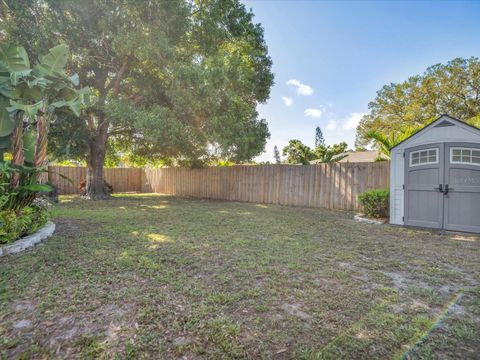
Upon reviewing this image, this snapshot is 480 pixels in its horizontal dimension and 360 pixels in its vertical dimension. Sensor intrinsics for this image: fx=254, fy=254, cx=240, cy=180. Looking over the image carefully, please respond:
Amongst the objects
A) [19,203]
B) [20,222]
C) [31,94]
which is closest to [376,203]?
[20,222]

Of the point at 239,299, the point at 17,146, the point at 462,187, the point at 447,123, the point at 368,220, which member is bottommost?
the point at 239,299

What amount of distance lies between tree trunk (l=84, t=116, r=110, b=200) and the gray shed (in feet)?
35.5

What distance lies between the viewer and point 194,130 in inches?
376

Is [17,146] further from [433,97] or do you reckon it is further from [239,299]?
[433,97]

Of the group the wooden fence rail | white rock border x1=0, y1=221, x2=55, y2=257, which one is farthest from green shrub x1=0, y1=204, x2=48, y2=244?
the wooden fence rail

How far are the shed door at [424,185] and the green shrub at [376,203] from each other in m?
0.63

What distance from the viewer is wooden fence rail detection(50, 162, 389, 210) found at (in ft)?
27.0

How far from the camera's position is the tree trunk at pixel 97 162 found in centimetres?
1088

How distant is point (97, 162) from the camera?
1098 cm

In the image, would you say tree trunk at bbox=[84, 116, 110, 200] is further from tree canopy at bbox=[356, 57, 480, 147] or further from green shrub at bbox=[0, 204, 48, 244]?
tree canopy at bbox=[356, 57, 480, 147]

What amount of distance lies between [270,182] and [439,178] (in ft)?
19.2

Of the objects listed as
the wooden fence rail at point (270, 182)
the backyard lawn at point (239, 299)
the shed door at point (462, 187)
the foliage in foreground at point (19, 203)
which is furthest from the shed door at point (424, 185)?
the foliage in foreground at point (19, 203)

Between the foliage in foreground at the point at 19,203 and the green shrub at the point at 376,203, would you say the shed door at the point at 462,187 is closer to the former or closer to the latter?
the green shrub at the point at 376,203

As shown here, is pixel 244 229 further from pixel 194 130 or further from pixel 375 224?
pixel 194 130
